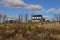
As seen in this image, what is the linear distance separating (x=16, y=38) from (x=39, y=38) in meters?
1.75

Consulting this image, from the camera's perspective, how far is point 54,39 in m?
13.7

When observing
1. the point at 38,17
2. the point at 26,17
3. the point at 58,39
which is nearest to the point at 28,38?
the point at 58,39

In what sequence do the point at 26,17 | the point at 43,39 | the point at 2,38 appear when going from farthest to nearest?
the point at 26,17, the point at 2,38, the point at 43,39

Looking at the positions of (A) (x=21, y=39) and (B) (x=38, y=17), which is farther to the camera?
(B) (x=38, y=17)

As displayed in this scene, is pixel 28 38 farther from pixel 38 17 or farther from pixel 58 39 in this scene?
pixel 38 17

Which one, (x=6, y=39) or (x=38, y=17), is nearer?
(x=6, y=39)

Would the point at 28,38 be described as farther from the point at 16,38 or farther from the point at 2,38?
the point at 2,38

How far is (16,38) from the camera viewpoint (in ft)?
44.3

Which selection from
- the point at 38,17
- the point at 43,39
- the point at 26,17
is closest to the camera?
the point at 43,39

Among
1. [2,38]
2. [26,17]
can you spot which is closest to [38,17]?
[26,17]

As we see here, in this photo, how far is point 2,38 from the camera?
14133 millimetres

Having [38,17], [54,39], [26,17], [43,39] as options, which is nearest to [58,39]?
[54,39]

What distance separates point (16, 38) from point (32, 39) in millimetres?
1243

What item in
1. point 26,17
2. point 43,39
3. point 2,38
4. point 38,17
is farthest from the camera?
point 38,17
